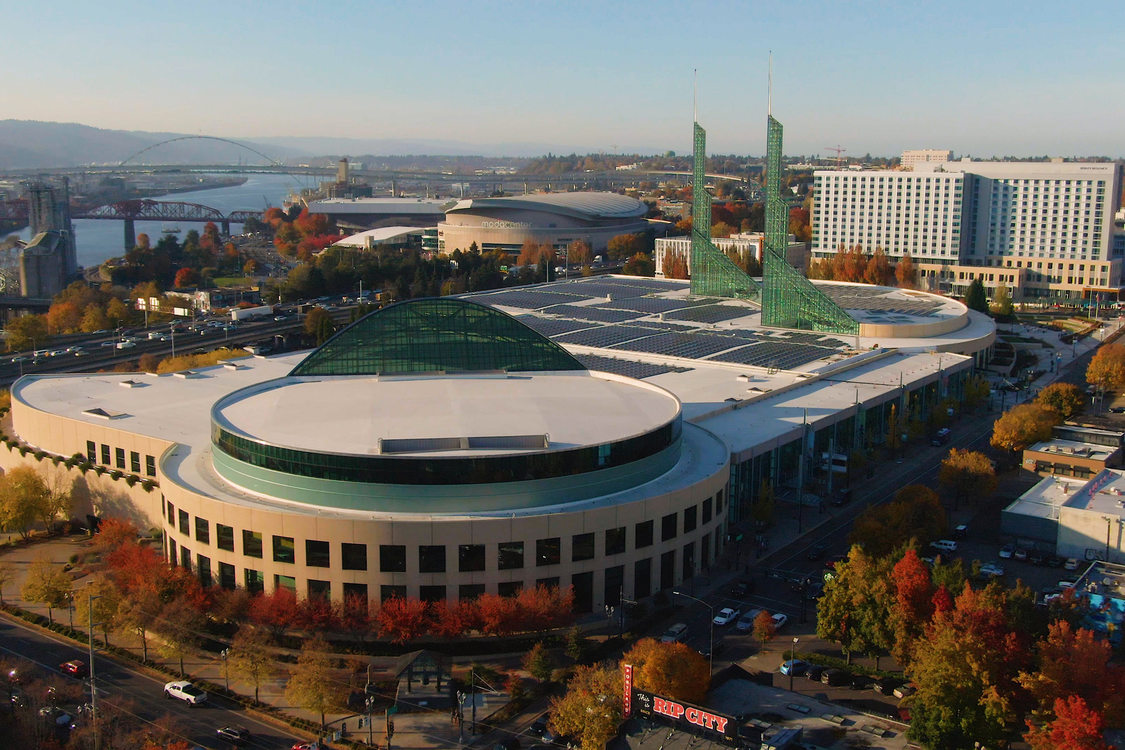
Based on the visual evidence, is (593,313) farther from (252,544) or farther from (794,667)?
(794,667)

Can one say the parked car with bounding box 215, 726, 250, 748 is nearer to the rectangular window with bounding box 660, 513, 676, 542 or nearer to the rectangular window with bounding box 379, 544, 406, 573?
the rectangular window with bounding box 379, 544, 406, 573

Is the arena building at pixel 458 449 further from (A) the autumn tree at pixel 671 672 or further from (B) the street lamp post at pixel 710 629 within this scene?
(A) the autumn tree at pixel 671 672

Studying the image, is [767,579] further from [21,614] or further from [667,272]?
[667,272]

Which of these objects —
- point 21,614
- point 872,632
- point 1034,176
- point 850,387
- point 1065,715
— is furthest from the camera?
point 1034,176

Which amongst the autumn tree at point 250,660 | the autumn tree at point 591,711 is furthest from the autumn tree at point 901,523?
the autumn tree at point 250,660

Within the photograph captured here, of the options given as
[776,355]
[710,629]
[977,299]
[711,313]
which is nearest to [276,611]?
[710,629]

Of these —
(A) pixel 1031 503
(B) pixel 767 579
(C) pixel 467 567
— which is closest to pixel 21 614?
(C) pixel 467 567

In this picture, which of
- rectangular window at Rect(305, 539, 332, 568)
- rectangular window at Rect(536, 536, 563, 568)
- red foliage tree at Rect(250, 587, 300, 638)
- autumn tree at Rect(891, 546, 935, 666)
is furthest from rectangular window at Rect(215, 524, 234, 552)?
autumn tree at Rect(891, 546, 935, 666)
